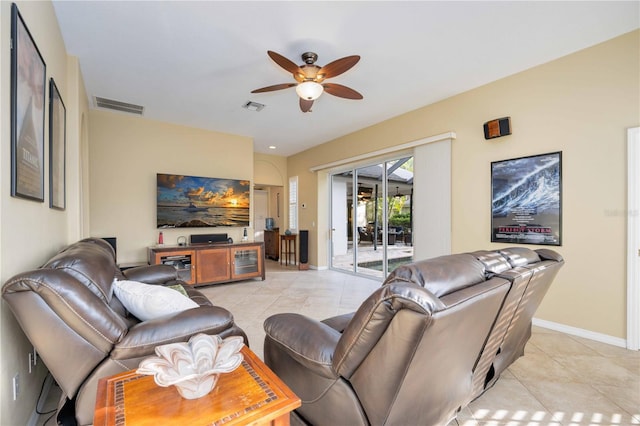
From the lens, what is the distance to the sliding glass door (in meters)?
4.99

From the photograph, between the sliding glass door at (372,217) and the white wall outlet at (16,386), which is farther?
the sliding glass door at (372,217)

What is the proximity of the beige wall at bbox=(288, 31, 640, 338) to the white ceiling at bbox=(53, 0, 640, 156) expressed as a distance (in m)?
0.21

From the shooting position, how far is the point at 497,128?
3432 millimetres

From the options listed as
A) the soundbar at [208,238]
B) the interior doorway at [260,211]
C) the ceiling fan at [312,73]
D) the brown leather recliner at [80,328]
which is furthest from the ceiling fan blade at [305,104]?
the interior doorway at [260,211]

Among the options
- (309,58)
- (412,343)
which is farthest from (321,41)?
(412,343)

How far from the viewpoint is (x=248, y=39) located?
8.73ft

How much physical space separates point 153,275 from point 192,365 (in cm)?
231

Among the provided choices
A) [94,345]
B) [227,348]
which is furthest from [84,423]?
[227,348]

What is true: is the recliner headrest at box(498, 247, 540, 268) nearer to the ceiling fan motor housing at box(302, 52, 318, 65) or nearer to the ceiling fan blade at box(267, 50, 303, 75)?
the ceiling fan blade at box(267, 50, 303, 75)

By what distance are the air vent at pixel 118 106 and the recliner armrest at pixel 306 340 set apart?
419cm

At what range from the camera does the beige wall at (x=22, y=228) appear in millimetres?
1303

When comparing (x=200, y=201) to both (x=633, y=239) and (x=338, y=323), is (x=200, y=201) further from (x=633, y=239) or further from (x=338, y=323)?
(x=633, y=239)

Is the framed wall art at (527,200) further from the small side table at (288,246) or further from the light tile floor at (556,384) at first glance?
the small side table at (288,246)

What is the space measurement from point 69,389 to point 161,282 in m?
1.70
